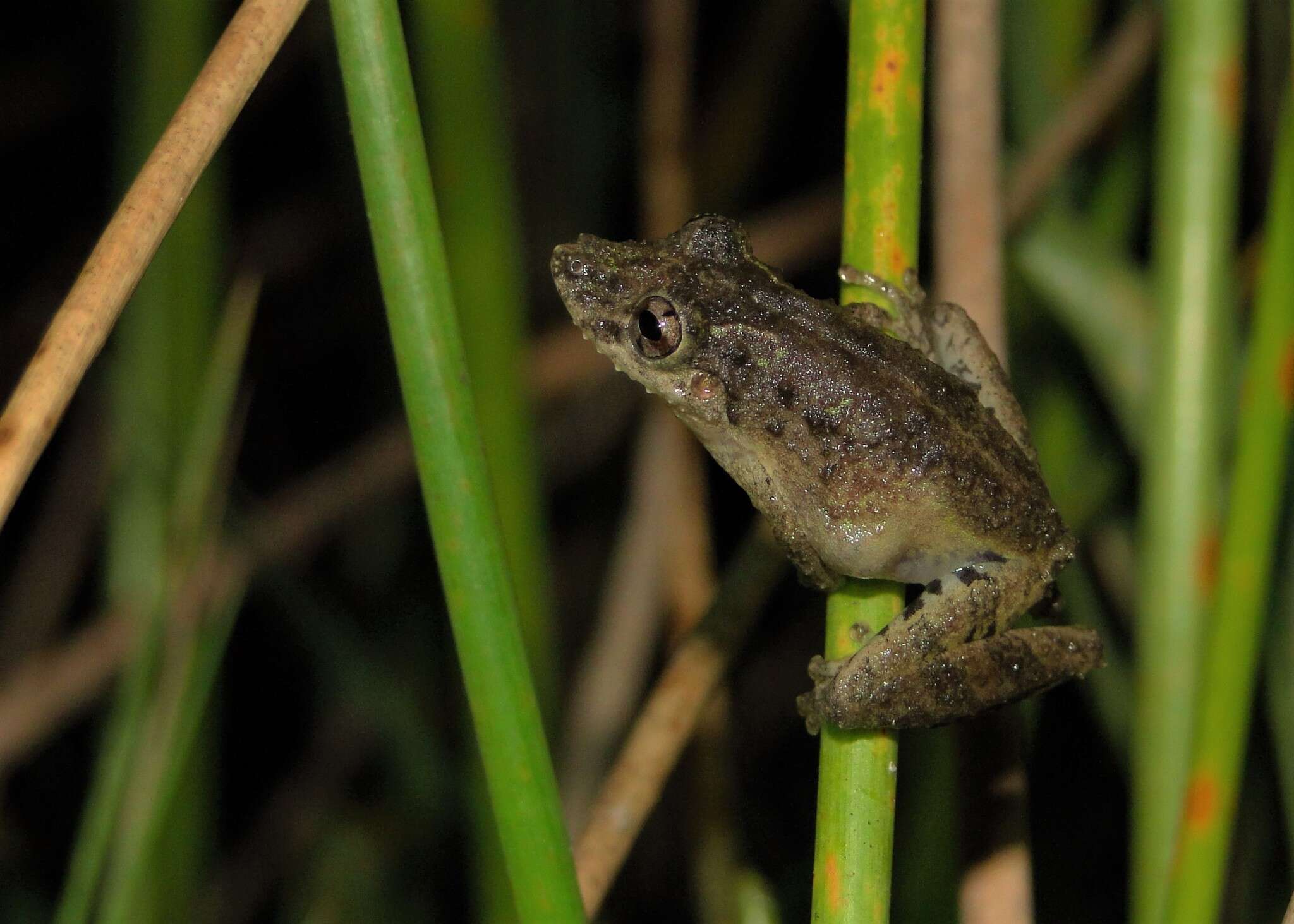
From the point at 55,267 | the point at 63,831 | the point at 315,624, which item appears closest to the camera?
the point at 315,624

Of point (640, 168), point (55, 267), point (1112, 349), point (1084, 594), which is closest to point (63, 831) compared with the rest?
point (55, 267)

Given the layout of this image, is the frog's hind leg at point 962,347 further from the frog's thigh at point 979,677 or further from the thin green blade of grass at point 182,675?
the thin green blade of grass at point 182,675

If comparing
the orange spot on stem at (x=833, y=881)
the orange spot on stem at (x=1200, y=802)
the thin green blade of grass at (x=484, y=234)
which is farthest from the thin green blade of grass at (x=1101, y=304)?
the orange spot on stem at (x=833, y=881)

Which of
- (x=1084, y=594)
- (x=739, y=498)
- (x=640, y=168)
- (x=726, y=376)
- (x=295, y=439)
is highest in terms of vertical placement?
(x=640, y=168)

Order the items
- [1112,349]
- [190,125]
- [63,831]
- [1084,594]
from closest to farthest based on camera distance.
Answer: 1. [190,125]
2. [1112,349]
3. [1084,594]
4. [63,831]

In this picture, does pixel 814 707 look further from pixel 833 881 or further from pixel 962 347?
pixel 962 347

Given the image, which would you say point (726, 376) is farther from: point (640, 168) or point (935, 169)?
point (640, 168)
